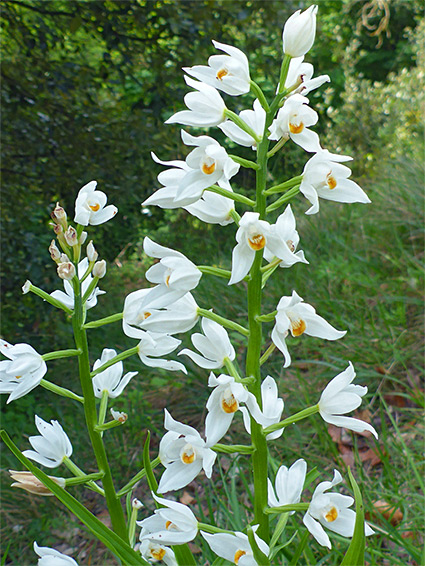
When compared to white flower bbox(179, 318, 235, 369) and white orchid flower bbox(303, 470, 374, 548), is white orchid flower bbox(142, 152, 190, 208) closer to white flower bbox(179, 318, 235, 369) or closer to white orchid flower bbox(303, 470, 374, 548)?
white flower bbox(179, 318, 235, 369)

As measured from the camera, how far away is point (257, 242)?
3.37ft

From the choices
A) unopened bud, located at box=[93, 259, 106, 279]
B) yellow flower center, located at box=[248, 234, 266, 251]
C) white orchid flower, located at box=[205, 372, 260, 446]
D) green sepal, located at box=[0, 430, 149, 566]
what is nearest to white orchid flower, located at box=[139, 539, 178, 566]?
green sepal, located at box=[0, 430, 149, 566]

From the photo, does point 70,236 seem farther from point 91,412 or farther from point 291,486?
point 291,486

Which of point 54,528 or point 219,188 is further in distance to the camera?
point 54,528

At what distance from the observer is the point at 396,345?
9.57 feet

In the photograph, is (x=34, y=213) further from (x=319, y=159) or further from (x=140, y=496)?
(x=319, y=159)

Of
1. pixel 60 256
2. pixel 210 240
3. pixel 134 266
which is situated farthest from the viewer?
pixel 134 266

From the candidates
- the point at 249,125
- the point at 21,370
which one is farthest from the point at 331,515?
the point at 249,125

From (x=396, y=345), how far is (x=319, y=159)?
2.06 m

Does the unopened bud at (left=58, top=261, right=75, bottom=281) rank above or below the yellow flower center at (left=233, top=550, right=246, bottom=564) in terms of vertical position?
above

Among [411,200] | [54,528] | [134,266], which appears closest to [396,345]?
[411,200]

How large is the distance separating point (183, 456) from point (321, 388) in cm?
185

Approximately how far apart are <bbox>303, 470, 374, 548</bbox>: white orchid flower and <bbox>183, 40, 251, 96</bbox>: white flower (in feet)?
2.60

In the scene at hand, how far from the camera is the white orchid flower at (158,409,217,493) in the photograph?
1.14m
